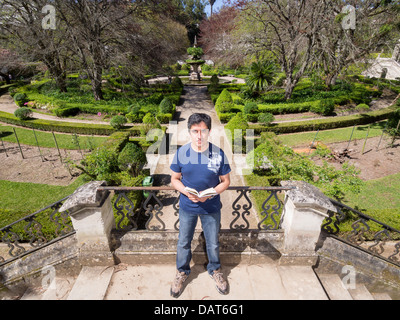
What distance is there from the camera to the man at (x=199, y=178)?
2.70m

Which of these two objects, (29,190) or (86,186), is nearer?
(86,186)

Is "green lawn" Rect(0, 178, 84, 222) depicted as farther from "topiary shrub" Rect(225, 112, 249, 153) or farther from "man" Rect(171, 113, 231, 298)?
"topiary shrub" Rect(225, 112, 249, 153)

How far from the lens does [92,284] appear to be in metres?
3.21

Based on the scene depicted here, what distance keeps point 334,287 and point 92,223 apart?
3.75 m

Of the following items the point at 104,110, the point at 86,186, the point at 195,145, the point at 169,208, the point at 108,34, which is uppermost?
the point at 108,34

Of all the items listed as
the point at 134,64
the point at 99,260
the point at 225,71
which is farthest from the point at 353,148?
the point at 225,71

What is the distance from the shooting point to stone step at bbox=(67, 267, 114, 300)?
120 inches

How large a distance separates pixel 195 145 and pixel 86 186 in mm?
1856

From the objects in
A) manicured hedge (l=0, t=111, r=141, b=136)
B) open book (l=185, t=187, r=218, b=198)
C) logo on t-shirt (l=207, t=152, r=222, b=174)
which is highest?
logo on t-shirt (l=207, t=152, r=222, b=174)

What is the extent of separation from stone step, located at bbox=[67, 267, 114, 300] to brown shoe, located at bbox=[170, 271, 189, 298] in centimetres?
97

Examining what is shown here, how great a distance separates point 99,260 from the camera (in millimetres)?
3414

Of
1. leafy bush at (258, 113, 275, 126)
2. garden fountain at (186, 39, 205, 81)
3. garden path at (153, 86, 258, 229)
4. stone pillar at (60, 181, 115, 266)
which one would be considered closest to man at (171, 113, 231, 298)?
stone pillar at (60, 181, 115, 266)
